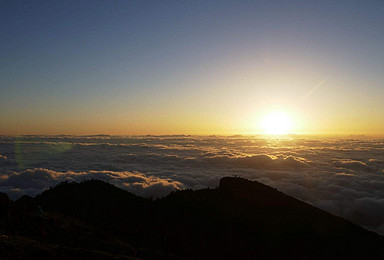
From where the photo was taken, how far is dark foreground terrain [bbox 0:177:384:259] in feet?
63.5

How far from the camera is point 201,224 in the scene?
3184 centimetres

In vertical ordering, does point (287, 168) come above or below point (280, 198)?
below

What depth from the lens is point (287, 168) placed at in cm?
15500

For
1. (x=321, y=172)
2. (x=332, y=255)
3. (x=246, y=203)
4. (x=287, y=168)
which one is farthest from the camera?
(x=287, y=168)

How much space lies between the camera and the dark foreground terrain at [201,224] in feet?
63.5

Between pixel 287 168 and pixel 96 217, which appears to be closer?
pixel 96 217

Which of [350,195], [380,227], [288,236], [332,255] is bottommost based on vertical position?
[380,227]

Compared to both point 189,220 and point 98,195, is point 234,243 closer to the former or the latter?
point 189,220

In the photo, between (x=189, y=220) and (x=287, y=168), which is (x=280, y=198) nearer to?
(x=189, y=220)

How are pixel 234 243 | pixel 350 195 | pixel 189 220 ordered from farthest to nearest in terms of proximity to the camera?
pixel 350 195 < pixel 189 220 < pixel 234 243

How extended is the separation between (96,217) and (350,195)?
109 metres

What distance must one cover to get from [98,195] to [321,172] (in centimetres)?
13898

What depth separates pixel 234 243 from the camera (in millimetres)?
28234

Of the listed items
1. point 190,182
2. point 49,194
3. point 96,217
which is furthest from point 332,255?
point 190,182
